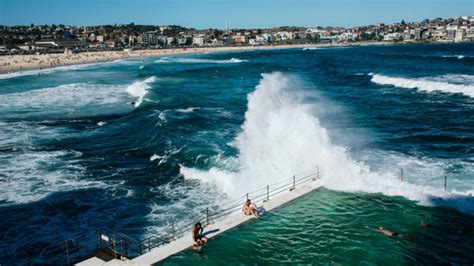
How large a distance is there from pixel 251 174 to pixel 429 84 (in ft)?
146

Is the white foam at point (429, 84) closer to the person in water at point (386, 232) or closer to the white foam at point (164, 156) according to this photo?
the white foam at point (164, 156)

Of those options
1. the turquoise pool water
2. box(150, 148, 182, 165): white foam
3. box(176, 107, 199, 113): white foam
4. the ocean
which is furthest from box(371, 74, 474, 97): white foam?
the turquoise pool water

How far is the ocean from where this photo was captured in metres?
14.4

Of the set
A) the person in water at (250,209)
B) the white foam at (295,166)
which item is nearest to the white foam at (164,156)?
the white foam at (295,166)

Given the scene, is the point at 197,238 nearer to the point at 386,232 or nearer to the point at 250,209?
the point at 250,209

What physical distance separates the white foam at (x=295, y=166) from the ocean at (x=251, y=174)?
87 mm

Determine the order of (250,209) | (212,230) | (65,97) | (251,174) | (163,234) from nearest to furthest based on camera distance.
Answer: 1. (212,230)
2. (250,209)
3. (163,234)
4. (251,174)
5. (65,97)

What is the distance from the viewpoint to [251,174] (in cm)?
2228

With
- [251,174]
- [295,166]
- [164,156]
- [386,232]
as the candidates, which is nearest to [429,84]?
[295,166]

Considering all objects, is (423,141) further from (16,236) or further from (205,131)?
(16,236)

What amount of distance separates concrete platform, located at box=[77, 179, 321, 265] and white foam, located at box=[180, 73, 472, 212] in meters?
1.46

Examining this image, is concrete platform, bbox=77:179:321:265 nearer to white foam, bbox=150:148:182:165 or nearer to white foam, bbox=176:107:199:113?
white foam, bbox=150:148:182:165

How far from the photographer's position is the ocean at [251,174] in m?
14.4

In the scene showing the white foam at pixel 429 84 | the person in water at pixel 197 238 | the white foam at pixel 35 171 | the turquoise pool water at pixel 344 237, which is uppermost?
the white foam at pixel 429 84
